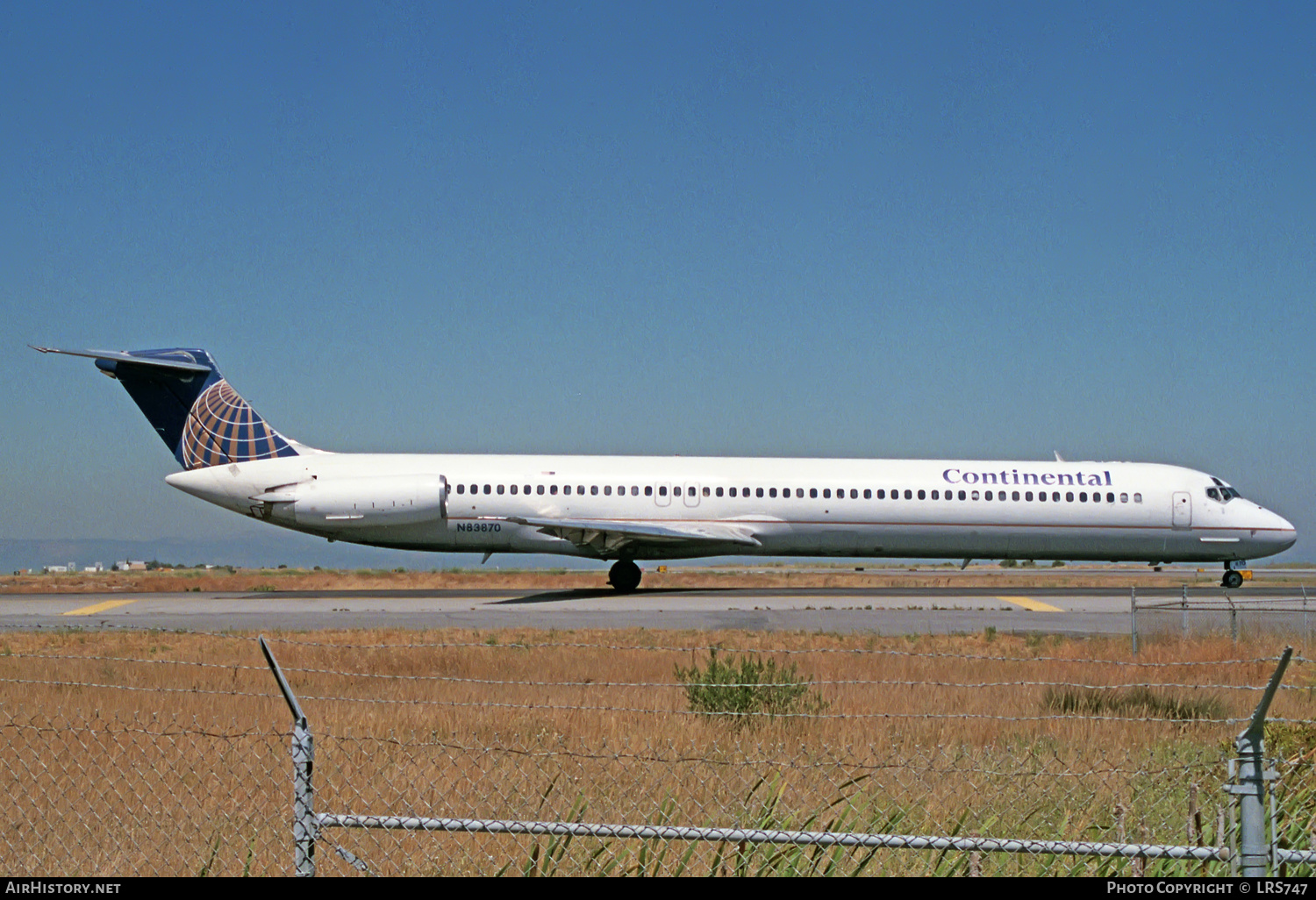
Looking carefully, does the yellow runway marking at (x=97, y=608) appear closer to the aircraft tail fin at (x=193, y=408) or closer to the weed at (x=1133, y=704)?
the aircraft tail fin at (x=193, y=408)

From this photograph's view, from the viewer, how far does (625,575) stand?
97.9ft

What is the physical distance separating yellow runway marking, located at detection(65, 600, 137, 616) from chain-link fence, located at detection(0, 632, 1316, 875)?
9.64 meters

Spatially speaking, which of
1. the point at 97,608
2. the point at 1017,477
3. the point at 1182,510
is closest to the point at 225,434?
the point at 97,608

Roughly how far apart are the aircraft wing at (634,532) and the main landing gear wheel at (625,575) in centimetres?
83

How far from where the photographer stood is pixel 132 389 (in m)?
31.5

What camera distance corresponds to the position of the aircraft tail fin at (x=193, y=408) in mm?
30719

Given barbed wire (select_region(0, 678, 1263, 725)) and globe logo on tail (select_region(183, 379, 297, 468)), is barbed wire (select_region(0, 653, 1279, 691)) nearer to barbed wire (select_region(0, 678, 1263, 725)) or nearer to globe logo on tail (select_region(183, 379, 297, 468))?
barbed wire (select_region(0, 678, 1263, 725))

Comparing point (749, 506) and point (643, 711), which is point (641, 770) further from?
point (749, 506)

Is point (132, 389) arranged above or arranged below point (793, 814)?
above

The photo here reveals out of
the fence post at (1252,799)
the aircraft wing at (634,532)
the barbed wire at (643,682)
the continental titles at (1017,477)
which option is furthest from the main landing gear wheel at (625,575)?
the fence post at (1252,799)

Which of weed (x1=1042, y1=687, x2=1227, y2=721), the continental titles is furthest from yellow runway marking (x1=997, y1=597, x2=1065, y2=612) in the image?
weed (x1=1042, y1=687, x2=1227, y2=721)
